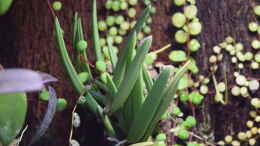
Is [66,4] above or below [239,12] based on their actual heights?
above

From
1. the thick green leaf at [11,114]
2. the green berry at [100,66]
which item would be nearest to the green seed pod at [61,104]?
the green berry at [100,66]

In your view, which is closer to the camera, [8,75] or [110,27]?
[8,75]

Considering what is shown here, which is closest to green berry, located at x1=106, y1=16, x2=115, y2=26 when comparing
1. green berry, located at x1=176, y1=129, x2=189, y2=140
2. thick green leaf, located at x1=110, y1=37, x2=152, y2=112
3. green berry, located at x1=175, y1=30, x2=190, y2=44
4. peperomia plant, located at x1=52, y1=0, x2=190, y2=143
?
peperomia plant, located at x1=52, y1=0, x2=190, y2=143

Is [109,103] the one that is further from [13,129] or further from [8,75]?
[8,75]

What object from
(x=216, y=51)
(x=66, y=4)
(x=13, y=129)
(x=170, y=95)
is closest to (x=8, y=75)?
(x=13, y=129)

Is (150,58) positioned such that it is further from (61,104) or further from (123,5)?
(61,104)

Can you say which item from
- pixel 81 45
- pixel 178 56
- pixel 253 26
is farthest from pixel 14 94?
pixel 253 26

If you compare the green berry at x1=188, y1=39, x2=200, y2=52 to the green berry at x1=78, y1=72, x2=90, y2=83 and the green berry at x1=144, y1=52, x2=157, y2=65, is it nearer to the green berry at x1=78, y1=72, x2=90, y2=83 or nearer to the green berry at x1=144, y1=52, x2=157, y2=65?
the green berry at x1=144, y1=52, x2=157, y2=65
